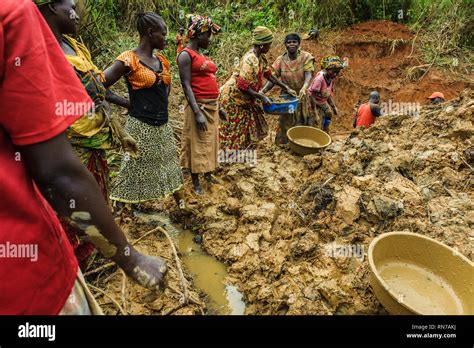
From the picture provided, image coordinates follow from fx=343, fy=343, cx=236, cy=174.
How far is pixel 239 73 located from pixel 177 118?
2.02 meters

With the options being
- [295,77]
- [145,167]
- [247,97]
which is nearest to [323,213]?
[145,167]

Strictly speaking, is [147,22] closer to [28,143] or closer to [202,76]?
[202,76]

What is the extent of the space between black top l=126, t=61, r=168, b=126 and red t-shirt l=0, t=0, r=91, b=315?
208 cm

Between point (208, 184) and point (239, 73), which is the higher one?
point (239, 73)

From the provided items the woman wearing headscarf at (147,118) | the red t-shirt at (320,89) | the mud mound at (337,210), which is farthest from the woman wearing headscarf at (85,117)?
the red t-shirt at (320,89)

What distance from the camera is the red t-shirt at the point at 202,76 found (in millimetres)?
3365

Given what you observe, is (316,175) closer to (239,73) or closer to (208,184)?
(208,184)

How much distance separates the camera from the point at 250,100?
14.3 feet

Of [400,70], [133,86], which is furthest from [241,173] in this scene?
[400,70]

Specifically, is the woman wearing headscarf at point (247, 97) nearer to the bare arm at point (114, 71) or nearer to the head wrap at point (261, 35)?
the head wrap at point (261, 35)

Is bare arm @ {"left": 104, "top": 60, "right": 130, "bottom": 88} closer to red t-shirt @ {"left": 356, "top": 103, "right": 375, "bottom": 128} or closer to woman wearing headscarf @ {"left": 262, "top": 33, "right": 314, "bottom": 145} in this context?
→ woman wearing headscarf @ {"left": 262, "top": 33, "right": 314, "bottom": 145}

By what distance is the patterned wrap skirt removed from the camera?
3.04 meters

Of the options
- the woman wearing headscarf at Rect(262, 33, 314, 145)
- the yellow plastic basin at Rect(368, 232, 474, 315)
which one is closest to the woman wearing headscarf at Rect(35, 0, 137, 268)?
the yellow plastic basin at Rect(368, 232, 474, 315)
